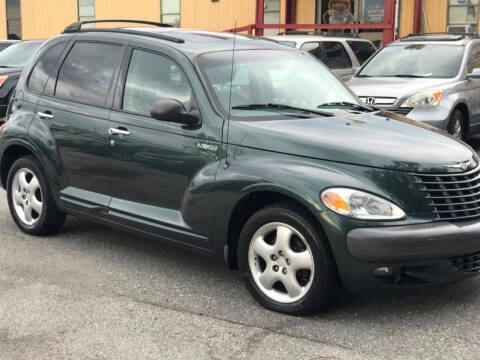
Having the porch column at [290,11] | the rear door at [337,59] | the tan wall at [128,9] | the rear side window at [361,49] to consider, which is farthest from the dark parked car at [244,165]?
the tan wall at [128,9]

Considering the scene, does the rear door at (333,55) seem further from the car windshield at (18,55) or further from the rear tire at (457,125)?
the car windshield at (18,55)

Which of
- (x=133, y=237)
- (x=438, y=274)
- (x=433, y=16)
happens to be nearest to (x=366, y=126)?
(x=438, y=274)

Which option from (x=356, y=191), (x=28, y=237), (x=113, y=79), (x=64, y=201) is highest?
(x=113, y=79)

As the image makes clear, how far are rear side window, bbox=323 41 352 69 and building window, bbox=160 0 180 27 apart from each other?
988cm

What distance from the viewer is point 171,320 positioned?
4473 millimetres

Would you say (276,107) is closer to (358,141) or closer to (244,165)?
(244,165)

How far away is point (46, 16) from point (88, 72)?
67.8 ft

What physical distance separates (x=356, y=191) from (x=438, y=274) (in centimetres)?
67

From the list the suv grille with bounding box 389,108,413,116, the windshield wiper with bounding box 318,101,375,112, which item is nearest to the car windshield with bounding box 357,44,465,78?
the suv grille with bounding box 389,108,413,116

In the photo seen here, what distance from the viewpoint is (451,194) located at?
4391 millimetres

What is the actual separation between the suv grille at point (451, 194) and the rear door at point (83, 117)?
236 centimetres

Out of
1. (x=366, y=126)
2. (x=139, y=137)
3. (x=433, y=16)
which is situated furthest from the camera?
(x=433, y=16)

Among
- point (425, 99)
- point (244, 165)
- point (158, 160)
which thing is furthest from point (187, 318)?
point (425, 99)

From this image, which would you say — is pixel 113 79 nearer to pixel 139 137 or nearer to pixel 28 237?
pixel 139 137
